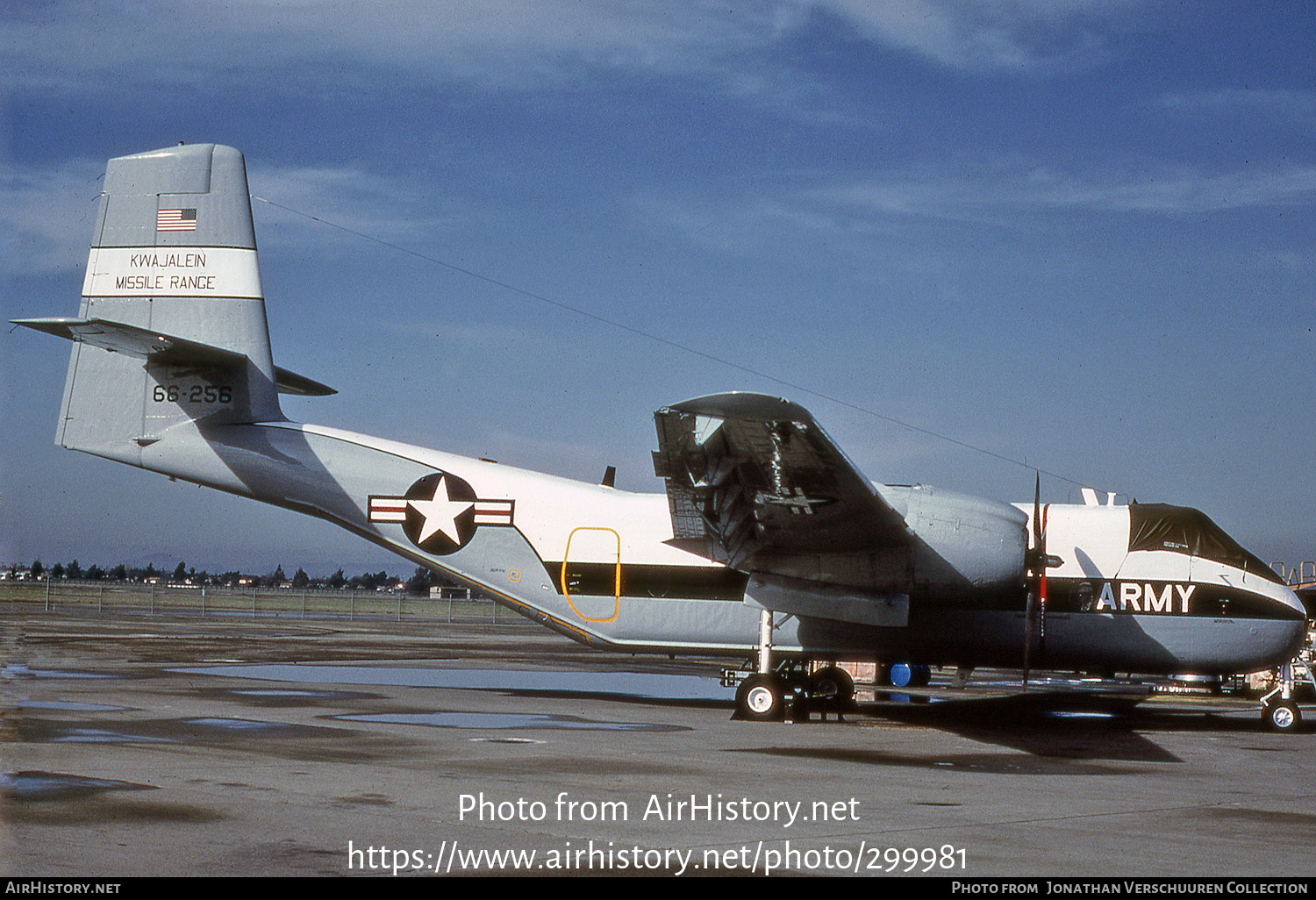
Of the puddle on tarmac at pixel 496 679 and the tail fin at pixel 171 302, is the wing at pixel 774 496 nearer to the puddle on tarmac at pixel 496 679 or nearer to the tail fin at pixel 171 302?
the puddle on tarmac at pixel 496 679

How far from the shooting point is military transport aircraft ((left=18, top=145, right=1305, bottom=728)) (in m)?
15.3

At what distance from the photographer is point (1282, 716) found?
1628 centimetres

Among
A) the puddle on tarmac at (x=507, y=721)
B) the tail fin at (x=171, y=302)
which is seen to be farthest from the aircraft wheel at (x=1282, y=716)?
the tail fin at (x=171, y=302)

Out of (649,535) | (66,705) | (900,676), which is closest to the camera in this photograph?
(66,705)

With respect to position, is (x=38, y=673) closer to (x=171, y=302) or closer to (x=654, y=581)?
(x=171, y=302)

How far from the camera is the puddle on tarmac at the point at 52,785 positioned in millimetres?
8009

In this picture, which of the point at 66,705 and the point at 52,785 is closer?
the point at 52,785

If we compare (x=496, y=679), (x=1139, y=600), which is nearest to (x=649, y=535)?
(x=496, y=679)

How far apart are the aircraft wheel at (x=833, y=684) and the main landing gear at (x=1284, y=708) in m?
6.04

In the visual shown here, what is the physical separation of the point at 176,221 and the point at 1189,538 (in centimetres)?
1623

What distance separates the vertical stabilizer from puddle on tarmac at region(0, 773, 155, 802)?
9.40m

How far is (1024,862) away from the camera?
6.79 meters

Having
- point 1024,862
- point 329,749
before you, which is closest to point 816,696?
point 329,749

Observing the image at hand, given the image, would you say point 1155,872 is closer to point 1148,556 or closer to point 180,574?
point 1148,556
